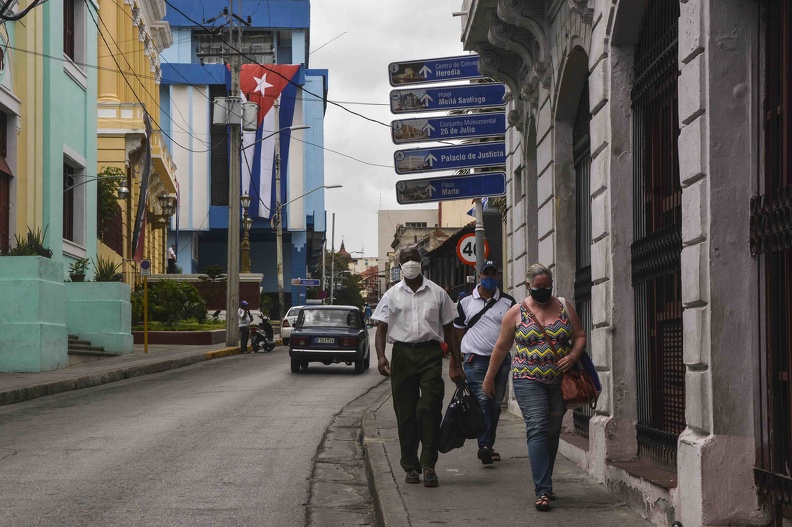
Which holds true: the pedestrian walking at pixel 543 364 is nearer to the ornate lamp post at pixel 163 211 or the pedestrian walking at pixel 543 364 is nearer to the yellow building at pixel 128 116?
the yellow building at pixel 128 116

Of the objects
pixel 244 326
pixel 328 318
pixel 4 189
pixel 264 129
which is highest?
pixel 264 129

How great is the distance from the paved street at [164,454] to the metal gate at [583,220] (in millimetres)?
2670

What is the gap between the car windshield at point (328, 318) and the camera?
26417 millimetres

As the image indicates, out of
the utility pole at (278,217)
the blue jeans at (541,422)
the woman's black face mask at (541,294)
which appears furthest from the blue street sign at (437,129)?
the utility pole at (278,217)

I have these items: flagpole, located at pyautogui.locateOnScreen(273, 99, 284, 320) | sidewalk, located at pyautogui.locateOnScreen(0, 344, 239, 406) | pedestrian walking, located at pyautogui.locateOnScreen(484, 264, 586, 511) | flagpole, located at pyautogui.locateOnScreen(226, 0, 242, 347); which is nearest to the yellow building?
flagpole, located at pyautogui.locateOnScreen(226, 0, 242, 347)

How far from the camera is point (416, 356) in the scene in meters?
9.04

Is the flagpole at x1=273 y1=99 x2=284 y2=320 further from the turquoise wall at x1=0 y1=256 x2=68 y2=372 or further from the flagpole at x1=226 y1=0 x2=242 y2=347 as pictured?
the turquoise wall at x1=0 y1=256 x2=68 y2=372

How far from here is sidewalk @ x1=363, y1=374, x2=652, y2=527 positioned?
748 cm

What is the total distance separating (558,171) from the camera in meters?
12.1

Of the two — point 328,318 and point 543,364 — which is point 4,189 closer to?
point 328,318

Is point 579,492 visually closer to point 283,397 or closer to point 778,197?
point 778,197

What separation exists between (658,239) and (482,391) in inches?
110

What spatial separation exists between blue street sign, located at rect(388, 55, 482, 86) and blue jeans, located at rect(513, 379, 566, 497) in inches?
344

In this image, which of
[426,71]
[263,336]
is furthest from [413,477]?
[263,336]
